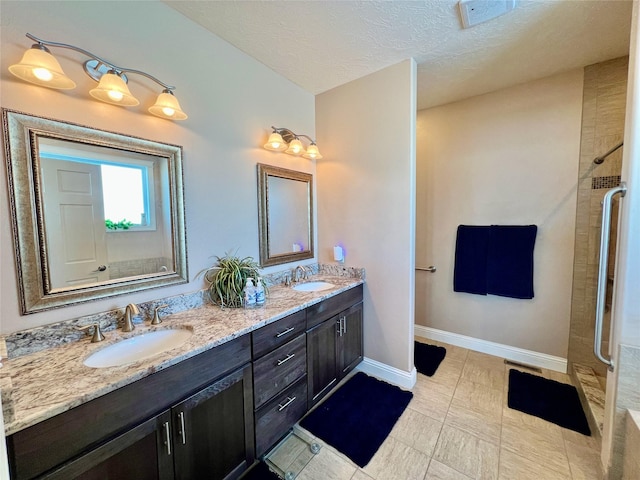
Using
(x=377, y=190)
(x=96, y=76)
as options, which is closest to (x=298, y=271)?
(x=377, y=190)

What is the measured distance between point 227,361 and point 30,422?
64cm

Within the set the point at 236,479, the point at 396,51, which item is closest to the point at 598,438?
the point at 236,479

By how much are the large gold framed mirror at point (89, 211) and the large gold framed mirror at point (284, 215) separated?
2.07 ft

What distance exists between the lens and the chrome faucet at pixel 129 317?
1.28m

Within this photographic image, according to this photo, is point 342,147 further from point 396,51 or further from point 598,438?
point 598,438

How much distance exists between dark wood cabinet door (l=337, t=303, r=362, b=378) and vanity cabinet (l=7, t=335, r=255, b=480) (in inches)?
34.2

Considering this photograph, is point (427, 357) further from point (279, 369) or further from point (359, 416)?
point (279, 369)

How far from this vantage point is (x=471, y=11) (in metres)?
1.49

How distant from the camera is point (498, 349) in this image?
255cm

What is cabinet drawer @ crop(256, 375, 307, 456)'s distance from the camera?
1.44 metres

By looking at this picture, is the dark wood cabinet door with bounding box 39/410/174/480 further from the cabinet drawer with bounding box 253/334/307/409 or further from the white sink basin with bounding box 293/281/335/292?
the white sink basin with bounding box 293/281/335/292

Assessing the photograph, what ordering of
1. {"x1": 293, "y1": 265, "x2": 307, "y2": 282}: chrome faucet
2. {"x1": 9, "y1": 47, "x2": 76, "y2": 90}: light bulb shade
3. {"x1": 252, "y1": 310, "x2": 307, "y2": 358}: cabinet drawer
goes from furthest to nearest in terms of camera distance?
1. {"x1": 293, "y1": 265, "x2": 307, "y2": 282}: chrome faucet
2. {"x1": 252, "y1": 310, "x2": 307, "y2": 358}: cabinet drawer
3. {"x1": 9, "y1": 47, "x2": 76, "y2": 90}: light bulb shade

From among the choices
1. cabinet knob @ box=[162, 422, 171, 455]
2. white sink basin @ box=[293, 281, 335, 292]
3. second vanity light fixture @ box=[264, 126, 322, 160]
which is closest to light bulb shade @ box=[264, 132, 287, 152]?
second vanity light fixture @ box=[264, 126, 322, 160]

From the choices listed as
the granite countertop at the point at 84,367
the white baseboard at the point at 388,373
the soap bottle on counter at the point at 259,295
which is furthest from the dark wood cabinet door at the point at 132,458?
the white baseboard at the point at 388,373
